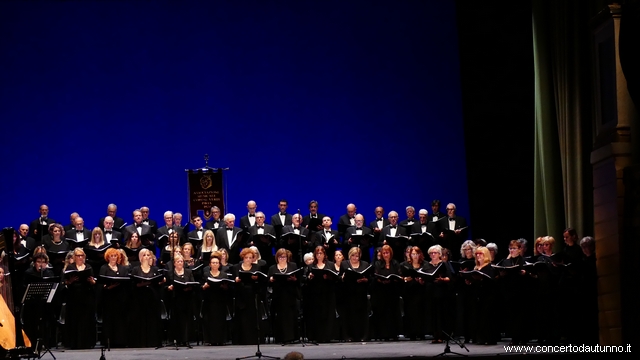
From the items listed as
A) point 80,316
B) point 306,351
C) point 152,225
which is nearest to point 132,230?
point 152,225

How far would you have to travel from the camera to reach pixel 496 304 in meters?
10.6

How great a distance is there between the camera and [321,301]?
1171 cm

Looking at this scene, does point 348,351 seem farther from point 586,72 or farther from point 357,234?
point 586,72

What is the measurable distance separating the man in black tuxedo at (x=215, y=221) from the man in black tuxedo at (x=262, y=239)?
476 millimetres

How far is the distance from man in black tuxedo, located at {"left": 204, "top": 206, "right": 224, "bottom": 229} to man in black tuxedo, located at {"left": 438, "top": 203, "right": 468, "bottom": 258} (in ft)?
10.6

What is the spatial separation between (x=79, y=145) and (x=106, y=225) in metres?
2.55

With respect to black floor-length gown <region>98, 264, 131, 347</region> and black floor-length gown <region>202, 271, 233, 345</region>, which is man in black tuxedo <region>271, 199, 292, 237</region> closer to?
black floor-length gown <region>202, 271, 233, 345</region>

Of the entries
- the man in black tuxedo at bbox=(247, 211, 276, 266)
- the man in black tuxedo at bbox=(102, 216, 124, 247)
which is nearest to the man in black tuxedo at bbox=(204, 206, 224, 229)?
the man in black tuxedo at bbox=(247, 211, 276, 266)

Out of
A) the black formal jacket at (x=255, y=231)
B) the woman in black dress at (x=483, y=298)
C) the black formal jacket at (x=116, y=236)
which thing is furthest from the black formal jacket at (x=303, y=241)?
the woman in black dress at (x=483, y=298)

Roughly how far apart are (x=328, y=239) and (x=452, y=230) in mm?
1784

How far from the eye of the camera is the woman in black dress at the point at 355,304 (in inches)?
461

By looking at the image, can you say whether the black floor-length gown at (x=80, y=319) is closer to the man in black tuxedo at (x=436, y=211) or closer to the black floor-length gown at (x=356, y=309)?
the black floor-length gown at (x=356, y=309)

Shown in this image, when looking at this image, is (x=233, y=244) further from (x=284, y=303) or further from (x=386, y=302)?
(x=386, y=302)

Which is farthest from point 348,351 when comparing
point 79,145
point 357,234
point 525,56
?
point 79,145
